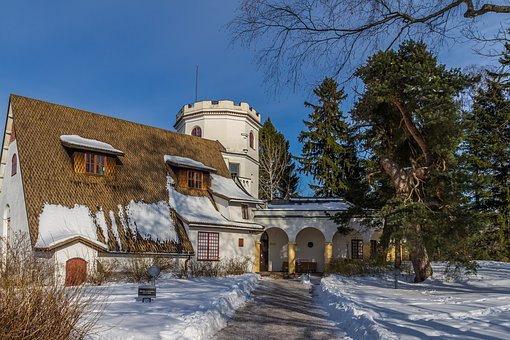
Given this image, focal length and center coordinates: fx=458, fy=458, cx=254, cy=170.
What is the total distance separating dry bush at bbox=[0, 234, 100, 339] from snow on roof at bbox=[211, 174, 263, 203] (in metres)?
22.0

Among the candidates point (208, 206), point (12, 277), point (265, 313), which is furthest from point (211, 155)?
point (12, 277)

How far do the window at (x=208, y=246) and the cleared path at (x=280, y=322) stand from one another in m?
9.35

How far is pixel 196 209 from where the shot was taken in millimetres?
26297

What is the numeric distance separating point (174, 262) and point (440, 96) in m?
14.7

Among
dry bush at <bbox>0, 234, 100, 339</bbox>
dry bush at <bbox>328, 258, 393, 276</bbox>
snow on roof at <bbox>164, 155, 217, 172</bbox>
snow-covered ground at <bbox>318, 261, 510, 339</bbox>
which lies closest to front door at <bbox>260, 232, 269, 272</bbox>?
snow on roof at <bbox>164, 155, 217, 172</bbox>

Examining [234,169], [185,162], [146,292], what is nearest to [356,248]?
[234,169]

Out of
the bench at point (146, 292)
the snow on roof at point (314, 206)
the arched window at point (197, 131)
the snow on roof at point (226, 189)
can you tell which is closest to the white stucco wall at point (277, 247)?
the snow on roof at point (314, 206)

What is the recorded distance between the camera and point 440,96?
57.1 ft

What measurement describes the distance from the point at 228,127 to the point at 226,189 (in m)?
7.18

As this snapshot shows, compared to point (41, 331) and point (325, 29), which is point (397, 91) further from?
point (41, 331)

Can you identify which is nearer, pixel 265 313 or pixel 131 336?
pixel 131 336

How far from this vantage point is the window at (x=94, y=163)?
22953 mm

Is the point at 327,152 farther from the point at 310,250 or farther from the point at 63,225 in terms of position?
the point at 63,225

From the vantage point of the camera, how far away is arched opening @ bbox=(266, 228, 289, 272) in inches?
1341
